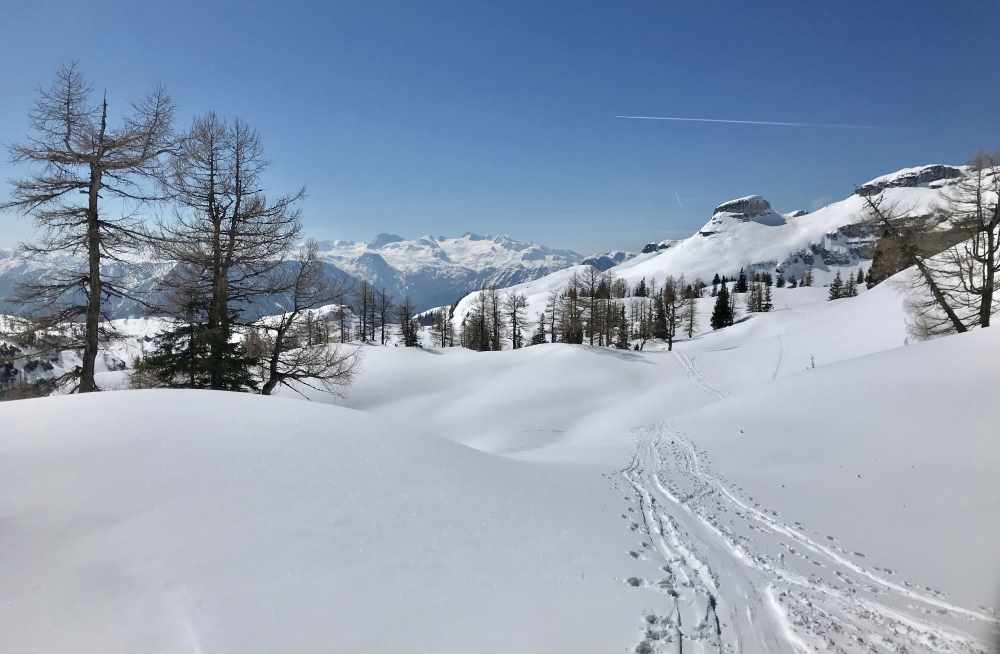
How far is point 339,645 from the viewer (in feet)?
9.99

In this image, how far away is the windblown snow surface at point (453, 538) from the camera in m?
3.22

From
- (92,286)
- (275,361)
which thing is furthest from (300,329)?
(92,286)

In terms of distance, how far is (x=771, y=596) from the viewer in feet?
14.9

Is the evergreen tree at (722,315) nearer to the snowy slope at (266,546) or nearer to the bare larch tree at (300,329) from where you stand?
the bare larch tree at (300,329)

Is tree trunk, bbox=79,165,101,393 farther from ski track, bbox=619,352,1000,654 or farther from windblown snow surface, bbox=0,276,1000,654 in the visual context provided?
ski track, bbox=619,352,1000,654

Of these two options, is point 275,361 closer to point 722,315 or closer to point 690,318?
point 690,318

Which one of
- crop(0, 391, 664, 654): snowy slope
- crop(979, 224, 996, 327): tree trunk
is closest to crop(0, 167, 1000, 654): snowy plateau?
crop(0, 391, 664, 654): snowy slope

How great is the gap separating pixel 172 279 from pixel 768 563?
16.2 metres

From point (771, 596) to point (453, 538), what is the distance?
374 centimetres

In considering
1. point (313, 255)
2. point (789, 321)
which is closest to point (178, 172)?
point (313, 255)

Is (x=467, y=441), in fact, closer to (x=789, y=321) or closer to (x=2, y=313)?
(x=2, y=313)

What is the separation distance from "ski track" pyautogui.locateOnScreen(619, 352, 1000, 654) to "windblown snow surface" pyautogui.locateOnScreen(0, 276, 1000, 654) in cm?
3

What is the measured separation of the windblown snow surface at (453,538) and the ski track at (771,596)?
0.03m

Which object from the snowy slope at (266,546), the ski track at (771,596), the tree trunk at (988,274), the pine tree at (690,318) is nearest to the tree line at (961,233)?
the tree trunk at (988,274)
